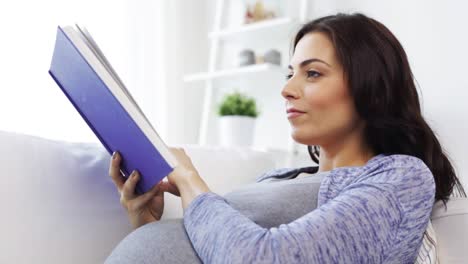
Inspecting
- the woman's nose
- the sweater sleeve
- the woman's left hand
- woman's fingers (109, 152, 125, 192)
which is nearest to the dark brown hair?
the woman's nose

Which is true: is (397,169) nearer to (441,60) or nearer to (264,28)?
(441,60)

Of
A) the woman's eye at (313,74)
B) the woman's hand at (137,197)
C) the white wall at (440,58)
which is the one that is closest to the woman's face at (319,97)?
the woman's eye at (313,74)

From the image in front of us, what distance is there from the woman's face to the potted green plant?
3.72 ft

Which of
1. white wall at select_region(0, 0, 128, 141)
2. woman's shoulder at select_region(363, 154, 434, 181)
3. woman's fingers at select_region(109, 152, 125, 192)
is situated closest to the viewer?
woman's shoulder at select_region(363, 154, 434, 181)

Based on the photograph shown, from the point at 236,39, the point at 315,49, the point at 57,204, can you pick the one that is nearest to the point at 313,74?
the point at 315,49

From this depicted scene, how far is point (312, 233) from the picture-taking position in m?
0.75

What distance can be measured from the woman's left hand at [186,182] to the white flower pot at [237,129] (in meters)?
1.29

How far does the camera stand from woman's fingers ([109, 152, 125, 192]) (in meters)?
0.96

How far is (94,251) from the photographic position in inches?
41.5

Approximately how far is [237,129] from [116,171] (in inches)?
49.5

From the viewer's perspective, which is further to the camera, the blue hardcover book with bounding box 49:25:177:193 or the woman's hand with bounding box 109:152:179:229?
the woman's hand with bounding box 109:152:179:229

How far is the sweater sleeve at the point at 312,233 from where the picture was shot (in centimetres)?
74

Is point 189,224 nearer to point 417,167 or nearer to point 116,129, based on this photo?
point 116,129

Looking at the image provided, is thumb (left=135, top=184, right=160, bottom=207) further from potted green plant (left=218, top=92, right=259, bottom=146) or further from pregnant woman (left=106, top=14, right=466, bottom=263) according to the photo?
potted green plant (left=218, top=92, right=259, bottom=146)
